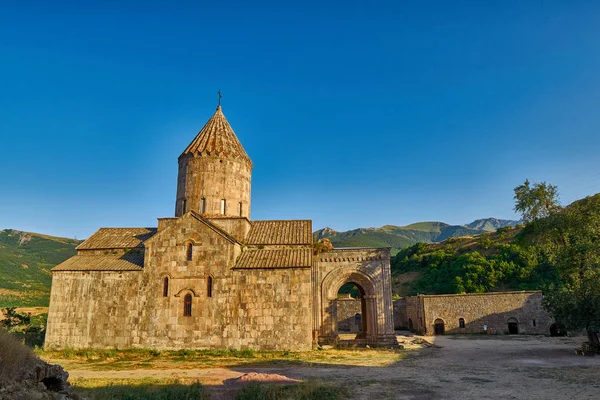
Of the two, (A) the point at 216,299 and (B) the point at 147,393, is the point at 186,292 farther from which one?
(B) the point at 147,393

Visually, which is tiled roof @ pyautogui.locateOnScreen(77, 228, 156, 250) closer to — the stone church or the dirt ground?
the stone church

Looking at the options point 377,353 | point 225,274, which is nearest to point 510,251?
point 377,353

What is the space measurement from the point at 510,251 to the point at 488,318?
17.8m

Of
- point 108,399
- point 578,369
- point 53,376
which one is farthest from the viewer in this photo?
point 578,369

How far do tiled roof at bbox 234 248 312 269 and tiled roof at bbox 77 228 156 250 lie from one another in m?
5.76

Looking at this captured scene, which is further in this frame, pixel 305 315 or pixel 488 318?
pixel 488 318

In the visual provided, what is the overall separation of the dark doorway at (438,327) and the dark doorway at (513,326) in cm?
456

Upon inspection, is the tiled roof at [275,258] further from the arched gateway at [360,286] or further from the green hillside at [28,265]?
the green hillside at [28,265]

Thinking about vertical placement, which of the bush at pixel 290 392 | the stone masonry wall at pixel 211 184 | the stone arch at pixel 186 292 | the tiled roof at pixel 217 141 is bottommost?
the bush at pixel 290 392

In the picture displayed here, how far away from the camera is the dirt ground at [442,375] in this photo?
9.58 metres

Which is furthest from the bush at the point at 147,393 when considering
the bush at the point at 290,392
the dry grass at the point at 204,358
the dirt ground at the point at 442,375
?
the dry grass at the point at 204,358

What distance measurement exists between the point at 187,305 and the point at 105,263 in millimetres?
4843

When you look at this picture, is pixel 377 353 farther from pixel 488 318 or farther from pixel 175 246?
pixel 488 318

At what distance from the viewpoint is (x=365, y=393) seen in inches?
377
